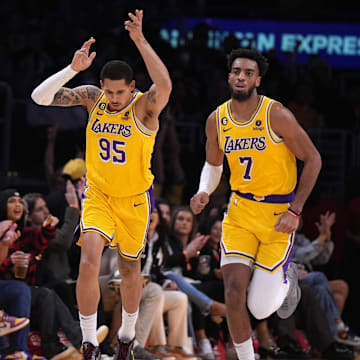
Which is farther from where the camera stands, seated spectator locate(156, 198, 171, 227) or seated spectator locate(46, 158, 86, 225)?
seated spectator locate(156, 198, 171, 227)

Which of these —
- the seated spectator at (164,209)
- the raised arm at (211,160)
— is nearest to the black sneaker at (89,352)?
the raised arm at (211,160)

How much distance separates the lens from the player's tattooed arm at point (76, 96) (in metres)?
6.18

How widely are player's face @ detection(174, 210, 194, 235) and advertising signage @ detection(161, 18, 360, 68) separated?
169 inches

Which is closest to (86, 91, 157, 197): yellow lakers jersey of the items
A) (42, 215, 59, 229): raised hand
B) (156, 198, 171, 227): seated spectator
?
(42, 215, 59, 229): raised hand

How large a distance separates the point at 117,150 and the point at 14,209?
5.90ft

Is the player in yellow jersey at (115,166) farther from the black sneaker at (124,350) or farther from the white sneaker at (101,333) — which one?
the white sneaker at (101,333)

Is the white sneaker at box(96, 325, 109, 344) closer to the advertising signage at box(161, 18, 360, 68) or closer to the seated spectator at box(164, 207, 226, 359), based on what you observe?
the seated spectator at box(164, 207, 226, 359)

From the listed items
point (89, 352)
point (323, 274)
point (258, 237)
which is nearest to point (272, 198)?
point (258, 237)

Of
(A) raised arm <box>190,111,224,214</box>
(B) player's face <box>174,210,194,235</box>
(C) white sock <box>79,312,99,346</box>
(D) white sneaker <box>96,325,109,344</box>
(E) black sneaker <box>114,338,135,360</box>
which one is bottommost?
(D) white sneaker <box>96,325,109,344</box>

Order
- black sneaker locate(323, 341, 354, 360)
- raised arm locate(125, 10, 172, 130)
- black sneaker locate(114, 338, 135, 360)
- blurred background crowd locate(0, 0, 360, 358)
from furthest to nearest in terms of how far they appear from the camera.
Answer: blurred background crowd locate(0, 0, 360, 358) < black sneaker locate(323, 341, 354, 360) < black sneaker locate(114, 338, 135, 360) < raised arm locate(125, 10, 172, 130)

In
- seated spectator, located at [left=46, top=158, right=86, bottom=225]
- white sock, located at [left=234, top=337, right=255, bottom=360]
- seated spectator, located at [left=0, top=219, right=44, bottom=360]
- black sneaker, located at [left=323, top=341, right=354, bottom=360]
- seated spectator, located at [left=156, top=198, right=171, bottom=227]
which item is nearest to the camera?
white sock, located at [left=234, top=337, right=255, bottom=360]

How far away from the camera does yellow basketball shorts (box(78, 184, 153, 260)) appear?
6.00 metres

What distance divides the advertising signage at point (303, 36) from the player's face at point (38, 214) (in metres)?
5.12

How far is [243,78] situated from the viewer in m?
5.96
